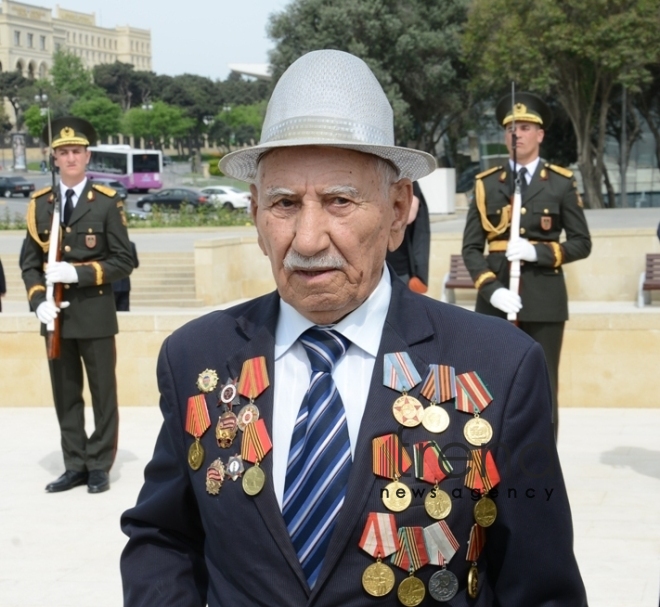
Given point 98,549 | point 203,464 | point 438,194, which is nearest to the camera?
point 203,464

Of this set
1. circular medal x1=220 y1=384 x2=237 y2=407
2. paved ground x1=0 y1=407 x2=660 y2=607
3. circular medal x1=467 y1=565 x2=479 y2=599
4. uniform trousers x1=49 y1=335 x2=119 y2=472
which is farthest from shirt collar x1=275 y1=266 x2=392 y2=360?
uniform trousers x1=49 y1=335 x2=119 y2=472

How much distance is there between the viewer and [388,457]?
2244 millimetres

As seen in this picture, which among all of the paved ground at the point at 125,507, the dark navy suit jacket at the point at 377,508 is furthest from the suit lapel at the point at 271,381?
the paved ground at the point at 125,507

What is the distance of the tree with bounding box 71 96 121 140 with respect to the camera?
94688mm

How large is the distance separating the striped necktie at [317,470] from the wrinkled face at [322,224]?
15 centimetres

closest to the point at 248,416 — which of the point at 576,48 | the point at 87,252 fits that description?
the point at 87,252

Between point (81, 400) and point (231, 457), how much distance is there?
5.83 meters

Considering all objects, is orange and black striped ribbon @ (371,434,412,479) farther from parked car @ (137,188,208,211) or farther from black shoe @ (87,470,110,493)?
parked car @ (137,188,208,211)

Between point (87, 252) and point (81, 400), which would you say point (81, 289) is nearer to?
point (87, 252)

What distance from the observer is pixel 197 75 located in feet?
372

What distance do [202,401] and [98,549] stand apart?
427cm

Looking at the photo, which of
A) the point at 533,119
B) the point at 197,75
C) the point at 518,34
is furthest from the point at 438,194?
the point at 197,75

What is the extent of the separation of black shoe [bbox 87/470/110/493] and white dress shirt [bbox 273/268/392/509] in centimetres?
546

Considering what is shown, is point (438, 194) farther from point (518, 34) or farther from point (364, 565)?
point (364, 565)
